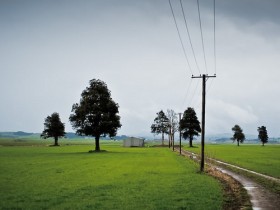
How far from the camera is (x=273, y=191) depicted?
23656 millimetres

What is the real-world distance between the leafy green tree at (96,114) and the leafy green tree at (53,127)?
7201 cm

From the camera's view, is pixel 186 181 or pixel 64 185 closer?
pixel 64 185

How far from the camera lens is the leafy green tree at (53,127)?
6181 inches

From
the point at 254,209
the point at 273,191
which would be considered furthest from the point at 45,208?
the point at 273,191

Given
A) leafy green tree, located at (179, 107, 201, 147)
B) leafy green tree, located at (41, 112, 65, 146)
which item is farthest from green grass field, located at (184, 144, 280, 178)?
leafy green tree, located at (41, 112, 65, 146)

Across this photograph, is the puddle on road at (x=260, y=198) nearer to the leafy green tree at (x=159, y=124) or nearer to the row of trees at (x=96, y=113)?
the row of trees at (x=96, y=113)

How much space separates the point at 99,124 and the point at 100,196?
212 feet

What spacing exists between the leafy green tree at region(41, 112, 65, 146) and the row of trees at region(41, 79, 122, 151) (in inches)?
2835

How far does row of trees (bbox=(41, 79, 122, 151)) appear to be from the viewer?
283ft

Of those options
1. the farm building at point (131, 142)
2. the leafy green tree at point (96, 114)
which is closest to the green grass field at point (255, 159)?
the leafy green tree at point (96, 114)

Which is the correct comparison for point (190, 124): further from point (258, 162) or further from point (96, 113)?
point (258, 162)

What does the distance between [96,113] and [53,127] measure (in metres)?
75.9

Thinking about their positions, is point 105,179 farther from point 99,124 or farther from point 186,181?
point 99,124

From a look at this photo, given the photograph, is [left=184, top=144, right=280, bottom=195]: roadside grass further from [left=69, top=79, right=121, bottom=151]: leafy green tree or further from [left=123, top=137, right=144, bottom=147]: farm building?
[left=123, top=137, right=144, bottom=147]: farm building
